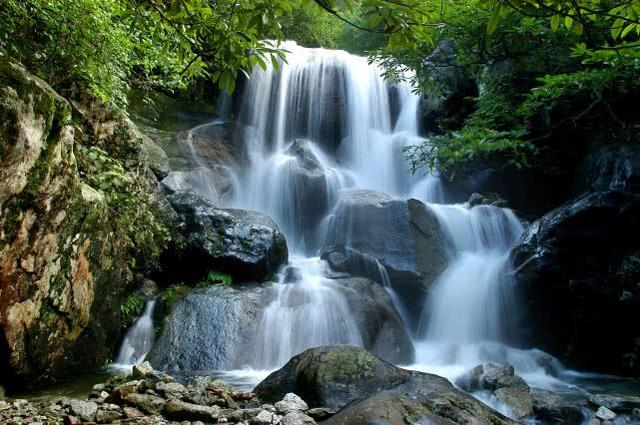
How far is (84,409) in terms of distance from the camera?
139 inches

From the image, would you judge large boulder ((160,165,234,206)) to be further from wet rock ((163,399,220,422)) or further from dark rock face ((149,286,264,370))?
wet rock ((163,399,220,422))

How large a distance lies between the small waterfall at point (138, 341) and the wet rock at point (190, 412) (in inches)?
125

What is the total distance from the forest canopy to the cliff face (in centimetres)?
78

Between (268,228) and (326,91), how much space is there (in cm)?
828

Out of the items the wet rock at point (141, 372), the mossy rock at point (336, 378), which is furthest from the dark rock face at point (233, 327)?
the mossy rock at point (336, 378)

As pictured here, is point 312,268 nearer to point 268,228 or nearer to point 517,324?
point 268,228

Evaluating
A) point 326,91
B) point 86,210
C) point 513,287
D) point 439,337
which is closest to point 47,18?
point 86,210

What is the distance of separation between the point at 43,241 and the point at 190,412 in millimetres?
2218

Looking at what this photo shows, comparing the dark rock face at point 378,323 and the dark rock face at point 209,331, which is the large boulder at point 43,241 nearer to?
the dark rock face at point 209,331

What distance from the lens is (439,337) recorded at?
905cm

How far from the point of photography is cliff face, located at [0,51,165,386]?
3.96 m

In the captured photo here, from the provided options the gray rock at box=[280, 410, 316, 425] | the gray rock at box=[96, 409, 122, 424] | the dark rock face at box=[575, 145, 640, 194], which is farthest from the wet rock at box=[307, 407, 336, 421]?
the dark rock face at box=[575, 145, 640, 194]

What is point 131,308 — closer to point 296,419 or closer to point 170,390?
point 170,390

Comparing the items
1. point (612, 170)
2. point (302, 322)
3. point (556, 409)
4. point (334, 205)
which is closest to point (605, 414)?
point (556, 409)
